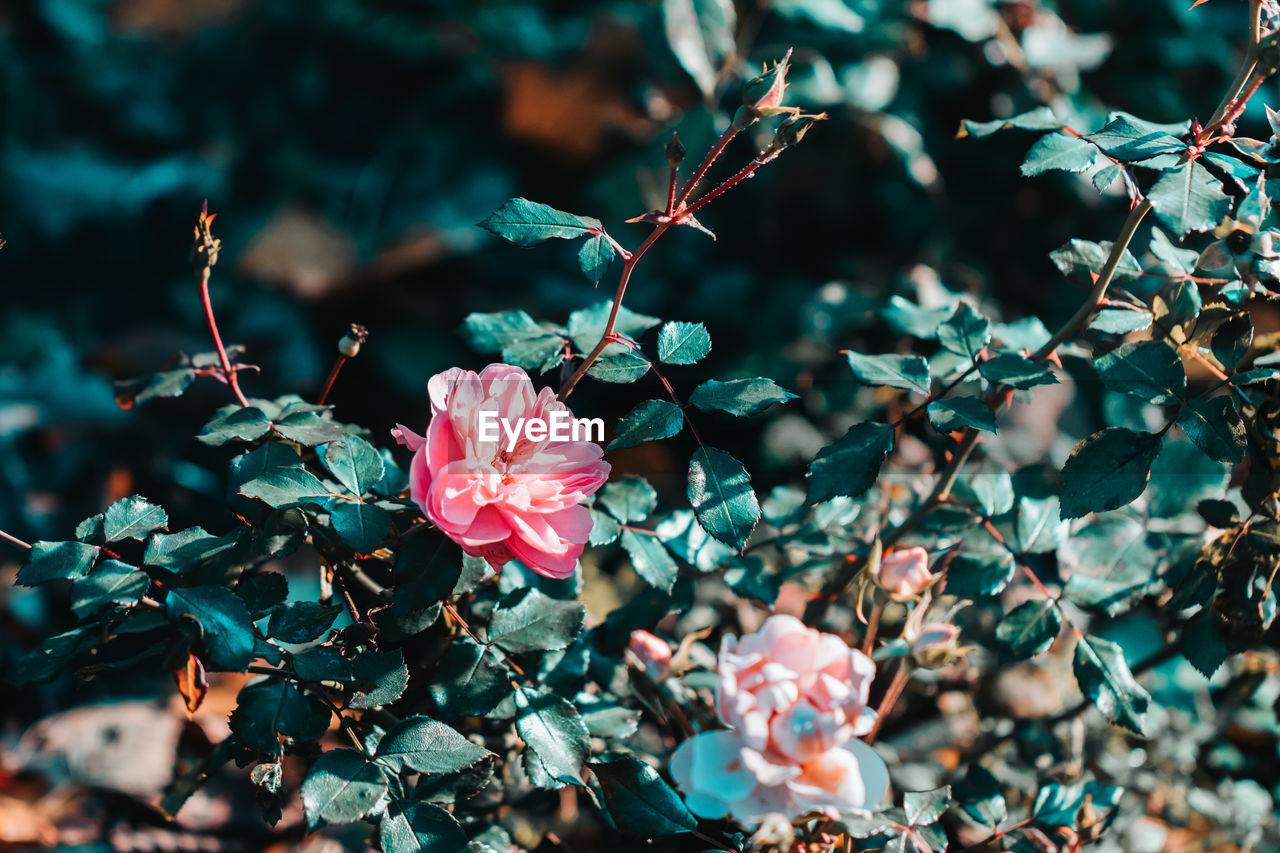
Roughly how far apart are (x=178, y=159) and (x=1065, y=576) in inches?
88.3

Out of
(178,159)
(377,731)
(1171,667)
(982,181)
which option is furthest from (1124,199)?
(178,159)

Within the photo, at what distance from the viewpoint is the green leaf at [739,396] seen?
672 mm

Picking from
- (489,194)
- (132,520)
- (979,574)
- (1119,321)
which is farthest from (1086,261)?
(489,194)

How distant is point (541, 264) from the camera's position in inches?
75.6

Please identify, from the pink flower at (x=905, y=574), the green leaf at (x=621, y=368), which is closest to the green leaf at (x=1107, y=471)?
the pink flower at (x=905, y=574)

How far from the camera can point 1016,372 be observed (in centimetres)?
73

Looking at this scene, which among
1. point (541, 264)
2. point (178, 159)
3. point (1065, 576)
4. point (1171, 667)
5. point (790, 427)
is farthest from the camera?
point (178, 159)

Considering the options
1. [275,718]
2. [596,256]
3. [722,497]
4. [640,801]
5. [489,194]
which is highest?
[596,256]

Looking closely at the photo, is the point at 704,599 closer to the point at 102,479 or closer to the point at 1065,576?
the point at 1065,576

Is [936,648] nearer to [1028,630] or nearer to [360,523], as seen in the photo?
[1028,630]

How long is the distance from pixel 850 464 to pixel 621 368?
0.20 m

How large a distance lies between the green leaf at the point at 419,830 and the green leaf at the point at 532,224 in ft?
1.39

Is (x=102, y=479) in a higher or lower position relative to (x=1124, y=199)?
lower

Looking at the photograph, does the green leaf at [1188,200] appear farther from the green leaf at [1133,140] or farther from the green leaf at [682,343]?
the green leaf at [682,343]
